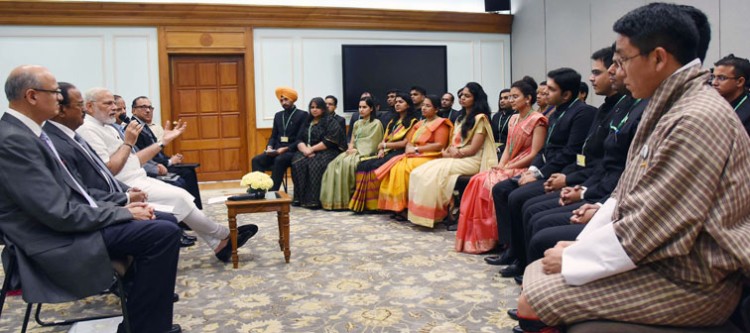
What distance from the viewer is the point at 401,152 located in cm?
621

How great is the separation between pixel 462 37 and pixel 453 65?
0.48m

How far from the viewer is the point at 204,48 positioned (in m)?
8.31

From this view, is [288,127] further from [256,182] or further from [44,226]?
[44,226]

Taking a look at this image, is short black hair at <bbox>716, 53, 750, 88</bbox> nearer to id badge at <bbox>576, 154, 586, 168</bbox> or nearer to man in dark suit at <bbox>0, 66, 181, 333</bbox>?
id badge at <bbox>576, 154, 586, 168</bbox>

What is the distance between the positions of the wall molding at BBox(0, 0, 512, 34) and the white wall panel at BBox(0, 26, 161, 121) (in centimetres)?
13

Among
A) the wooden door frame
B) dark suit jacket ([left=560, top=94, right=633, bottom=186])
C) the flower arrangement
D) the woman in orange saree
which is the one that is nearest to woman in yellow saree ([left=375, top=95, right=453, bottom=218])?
the woman in orange saree

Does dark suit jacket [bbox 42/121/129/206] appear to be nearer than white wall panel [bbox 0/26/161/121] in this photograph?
Yes

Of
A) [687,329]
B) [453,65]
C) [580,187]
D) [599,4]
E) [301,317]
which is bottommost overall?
[301,317]

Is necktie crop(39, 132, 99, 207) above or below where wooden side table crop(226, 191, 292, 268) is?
above

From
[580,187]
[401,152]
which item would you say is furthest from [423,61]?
[580,187]

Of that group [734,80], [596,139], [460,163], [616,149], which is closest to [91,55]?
[460,163]

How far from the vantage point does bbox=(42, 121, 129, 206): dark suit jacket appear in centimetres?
286

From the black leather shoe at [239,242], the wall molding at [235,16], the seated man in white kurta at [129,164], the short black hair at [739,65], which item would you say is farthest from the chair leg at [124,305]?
the wall molding at [235,16]

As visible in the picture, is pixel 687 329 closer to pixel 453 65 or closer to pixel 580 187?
Result: pixel 580 187
